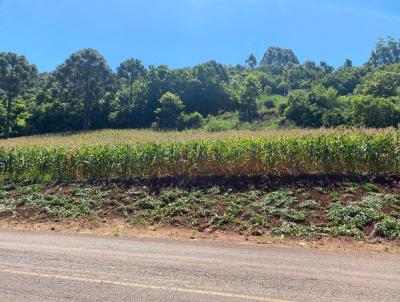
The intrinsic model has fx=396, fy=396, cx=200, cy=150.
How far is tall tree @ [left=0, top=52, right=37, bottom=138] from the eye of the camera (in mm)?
67875

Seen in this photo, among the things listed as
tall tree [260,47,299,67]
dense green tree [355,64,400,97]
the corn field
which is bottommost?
the corn field

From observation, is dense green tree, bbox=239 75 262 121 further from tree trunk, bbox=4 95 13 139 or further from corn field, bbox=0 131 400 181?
corn field, bbox=0 131 400 181

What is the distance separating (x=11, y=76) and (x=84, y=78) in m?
12.2

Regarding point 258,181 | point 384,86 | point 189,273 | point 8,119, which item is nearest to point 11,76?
point 8,119

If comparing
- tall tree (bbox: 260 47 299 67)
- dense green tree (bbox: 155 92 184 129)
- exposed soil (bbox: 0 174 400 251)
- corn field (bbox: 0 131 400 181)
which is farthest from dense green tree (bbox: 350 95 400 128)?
tall tree (bbox: 260 47 299 67)

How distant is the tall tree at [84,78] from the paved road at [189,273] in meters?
65.8

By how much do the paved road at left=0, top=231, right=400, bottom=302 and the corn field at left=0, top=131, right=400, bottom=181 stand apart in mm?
7735

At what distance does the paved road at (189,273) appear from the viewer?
6.02 m

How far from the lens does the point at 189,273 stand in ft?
23.5

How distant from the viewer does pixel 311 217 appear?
12.6 metres

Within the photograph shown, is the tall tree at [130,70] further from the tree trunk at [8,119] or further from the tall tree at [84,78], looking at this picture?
the tree trunk at [8,119]

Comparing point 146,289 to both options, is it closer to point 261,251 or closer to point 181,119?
point 261,251

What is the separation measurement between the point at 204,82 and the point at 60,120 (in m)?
28.6

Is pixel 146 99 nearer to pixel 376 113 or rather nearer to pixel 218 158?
pixel 376 113
